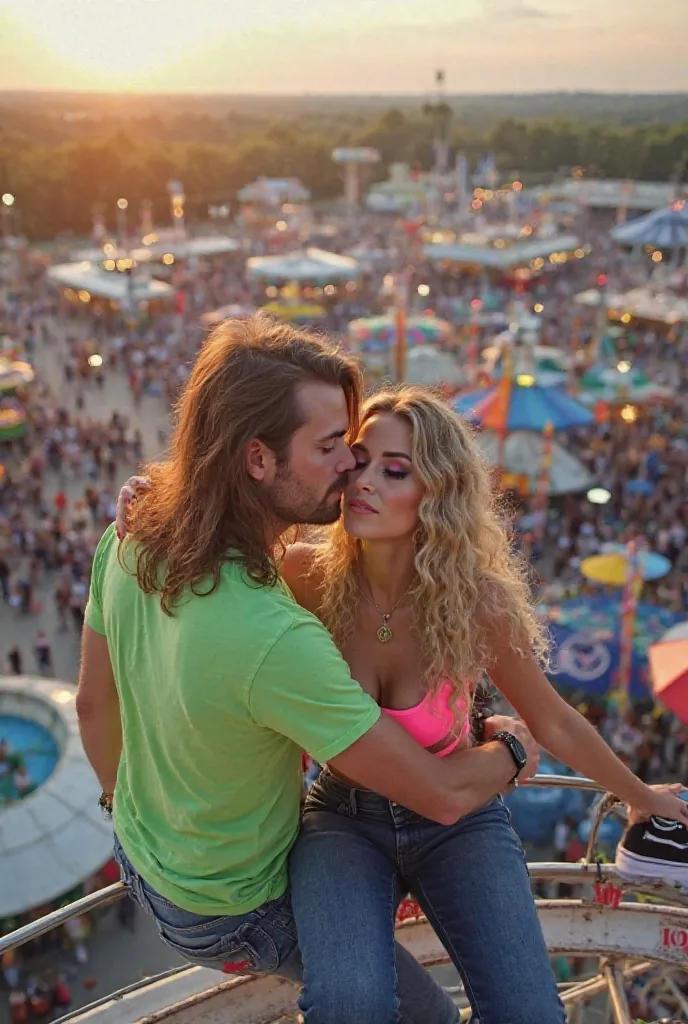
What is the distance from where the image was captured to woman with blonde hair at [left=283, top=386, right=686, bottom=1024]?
69.1 inches

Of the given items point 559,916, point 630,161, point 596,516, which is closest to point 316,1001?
point 559,916

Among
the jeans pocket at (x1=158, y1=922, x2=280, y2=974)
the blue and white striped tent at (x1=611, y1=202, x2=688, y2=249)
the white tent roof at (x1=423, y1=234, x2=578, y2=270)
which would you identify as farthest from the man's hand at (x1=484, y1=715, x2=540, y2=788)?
the blue and white striped tent at (x1=611, y1=202, x2=688, y2=249)

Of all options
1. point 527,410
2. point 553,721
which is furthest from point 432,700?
point 527,410

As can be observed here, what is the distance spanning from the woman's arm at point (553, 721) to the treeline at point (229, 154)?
31.7 metres

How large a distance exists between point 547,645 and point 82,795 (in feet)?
19.3

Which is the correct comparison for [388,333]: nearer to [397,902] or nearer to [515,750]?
[515,750]

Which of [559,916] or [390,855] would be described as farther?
[559,916]

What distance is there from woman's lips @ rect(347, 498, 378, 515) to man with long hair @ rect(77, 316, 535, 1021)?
9 centimetres

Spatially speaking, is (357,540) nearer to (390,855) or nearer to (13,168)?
(390,855)

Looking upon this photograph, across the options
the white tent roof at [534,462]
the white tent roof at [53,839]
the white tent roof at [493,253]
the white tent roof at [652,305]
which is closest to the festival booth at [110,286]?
the white tent roof at [493,253]

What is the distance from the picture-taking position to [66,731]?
25.7ft

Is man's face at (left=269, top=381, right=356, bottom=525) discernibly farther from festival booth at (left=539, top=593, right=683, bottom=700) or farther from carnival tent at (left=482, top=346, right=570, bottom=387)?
carnival tent at (left=482, top=346, right=570, bottom=387)

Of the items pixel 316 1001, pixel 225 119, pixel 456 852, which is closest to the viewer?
pixel 316 1001

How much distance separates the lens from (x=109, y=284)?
88.8ft
